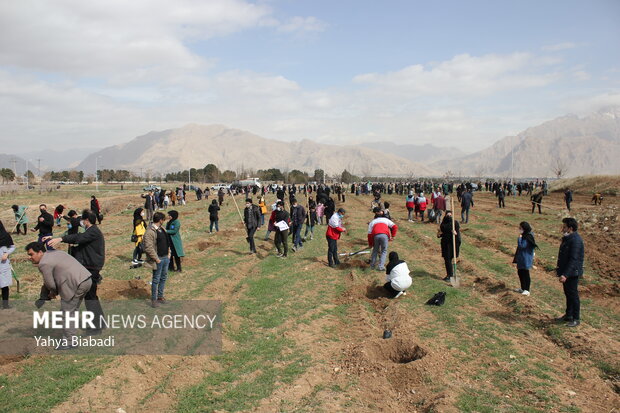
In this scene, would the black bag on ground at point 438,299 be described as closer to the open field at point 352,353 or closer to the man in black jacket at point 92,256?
the open field at point 352,353

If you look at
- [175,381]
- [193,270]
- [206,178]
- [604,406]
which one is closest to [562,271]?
[604,406]

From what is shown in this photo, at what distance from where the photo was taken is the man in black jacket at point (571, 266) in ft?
25.6

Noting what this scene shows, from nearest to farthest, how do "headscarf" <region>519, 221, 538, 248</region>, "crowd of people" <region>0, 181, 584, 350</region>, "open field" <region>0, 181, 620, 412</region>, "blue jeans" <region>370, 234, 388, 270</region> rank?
1. "open field" <region>0, 181, 620, 412</region>
2. "crowd of people" <region>0, 181, 584, 350</region>
3. "headscarf" <region>519, 221, 538, 248</region>
4. "blue jeans" <region>370, 234, 388, 270</region>

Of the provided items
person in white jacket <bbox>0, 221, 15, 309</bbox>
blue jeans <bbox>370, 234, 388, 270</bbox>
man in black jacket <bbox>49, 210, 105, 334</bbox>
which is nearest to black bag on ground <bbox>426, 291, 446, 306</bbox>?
blue jeans <bbox>370, 234, 388, 270</bbox>

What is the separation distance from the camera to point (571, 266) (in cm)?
779

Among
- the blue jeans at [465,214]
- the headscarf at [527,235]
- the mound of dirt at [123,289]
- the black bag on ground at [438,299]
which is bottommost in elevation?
the black bag on ground at [438,299]

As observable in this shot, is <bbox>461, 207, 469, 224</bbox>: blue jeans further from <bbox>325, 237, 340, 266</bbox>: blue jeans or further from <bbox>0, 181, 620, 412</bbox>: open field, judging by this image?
<bbox>325, 237, 340, 266</bbox>: blue jeans

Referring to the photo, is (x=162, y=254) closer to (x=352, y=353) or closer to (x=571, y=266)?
(x=352, y=353)

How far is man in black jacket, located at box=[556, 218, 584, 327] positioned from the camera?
7.81 meters

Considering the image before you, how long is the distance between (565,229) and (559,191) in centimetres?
5003

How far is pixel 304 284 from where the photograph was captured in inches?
427

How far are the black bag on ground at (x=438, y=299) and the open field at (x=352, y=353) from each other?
168mm

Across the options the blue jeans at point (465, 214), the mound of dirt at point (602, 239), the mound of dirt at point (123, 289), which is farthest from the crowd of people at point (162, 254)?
the blue jeans at point (465, 214)

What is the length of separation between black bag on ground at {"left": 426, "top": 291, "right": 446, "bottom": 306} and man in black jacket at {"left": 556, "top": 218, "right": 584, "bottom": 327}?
2.34 meters
